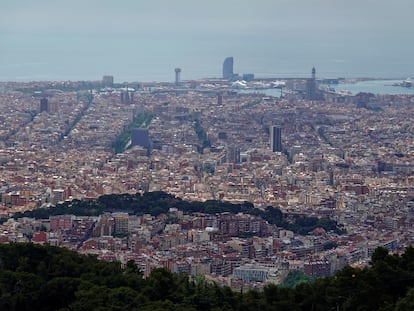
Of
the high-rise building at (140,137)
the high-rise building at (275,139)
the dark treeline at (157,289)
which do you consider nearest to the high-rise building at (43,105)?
the high-rise building at (140,137)

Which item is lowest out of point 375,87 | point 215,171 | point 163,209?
point 215,171

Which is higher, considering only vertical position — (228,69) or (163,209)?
(228,69)

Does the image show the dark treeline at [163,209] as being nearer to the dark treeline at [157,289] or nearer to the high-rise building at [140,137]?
the dark treeline at [157,289]

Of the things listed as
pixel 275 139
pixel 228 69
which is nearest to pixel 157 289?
pixel 275 139

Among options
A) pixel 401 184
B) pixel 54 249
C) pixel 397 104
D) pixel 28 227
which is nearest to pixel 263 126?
pixel 397 104

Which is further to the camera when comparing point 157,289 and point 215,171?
point 215,171

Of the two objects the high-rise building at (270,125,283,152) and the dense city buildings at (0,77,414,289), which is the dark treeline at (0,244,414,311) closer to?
the dense city buildings at (0,77,414,289)

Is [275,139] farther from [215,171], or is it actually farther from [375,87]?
[375,87]
